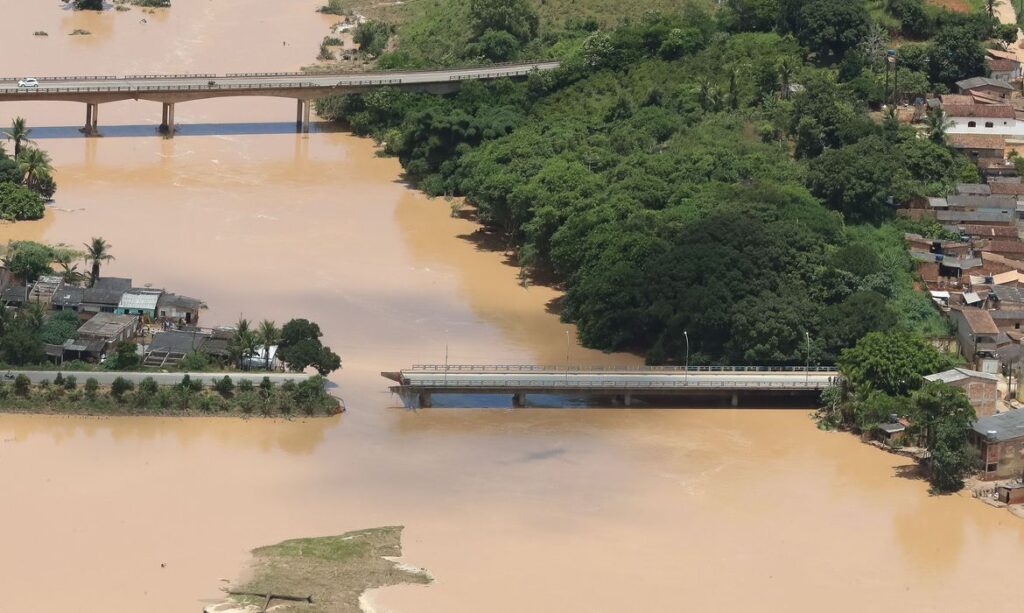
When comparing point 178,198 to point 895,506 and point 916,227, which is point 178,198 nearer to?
point 916,227

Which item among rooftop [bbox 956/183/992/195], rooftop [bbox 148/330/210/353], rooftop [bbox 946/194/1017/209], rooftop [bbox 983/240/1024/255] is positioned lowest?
rooftop [bbox 148/330/210/353]

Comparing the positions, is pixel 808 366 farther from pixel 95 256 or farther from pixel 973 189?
pixel 95 256

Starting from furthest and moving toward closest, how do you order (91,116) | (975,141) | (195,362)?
(91,116), (975,141), (195,362)

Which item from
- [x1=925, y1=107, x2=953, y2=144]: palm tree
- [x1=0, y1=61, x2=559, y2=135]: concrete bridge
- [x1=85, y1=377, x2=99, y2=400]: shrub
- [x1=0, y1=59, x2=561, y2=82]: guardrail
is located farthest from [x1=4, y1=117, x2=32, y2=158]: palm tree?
[x1=925, y1=107, x2=953, y2=144]: palm tree

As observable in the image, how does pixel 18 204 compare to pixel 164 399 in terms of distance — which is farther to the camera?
pixel 18 204

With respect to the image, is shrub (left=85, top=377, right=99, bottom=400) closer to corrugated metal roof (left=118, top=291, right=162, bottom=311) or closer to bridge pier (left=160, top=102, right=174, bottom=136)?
corrugated metal roof (left=118, top=291, right=162, bottom=311)

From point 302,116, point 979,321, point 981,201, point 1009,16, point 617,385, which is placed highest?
point 1009,16

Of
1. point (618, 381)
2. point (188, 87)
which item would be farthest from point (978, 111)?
point (188, 87)
